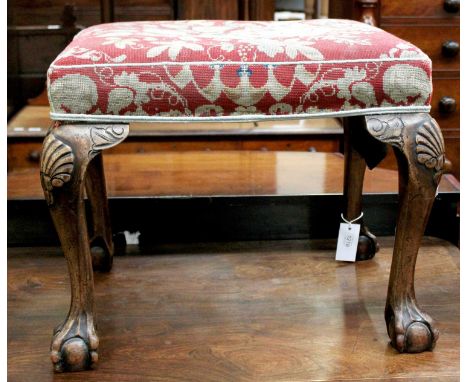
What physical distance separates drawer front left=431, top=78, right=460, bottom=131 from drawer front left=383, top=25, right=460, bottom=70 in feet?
0.14

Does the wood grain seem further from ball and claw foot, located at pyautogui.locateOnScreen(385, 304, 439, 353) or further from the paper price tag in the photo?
ball and claw foot, located at pyautogui.locateOnScreen(385, 304, 439, 353)

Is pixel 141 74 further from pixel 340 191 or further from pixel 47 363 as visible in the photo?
pixel 340 191

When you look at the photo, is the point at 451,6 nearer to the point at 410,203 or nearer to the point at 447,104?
the point at 447,104

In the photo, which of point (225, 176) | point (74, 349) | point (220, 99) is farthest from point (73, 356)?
point (225, 176)

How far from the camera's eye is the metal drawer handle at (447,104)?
6.79 ft

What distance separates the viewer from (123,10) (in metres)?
2.27

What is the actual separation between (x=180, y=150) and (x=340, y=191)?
2.18 feet

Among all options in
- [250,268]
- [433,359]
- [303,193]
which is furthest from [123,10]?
[433,359]

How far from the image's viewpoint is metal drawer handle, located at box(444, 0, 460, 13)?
1998 mm

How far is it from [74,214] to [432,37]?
1300 millimetres

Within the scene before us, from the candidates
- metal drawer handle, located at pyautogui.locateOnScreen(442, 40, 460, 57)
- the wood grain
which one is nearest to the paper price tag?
the wood grain

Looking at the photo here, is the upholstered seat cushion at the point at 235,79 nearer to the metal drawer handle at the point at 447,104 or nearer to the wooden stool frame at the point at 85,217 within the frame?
the wooden stool frame at the point at 85,217

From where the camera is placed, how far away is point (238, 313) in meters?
1.27

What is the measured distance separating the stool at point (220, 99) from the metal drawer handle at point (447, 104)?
3.35 feet
